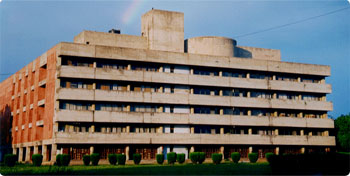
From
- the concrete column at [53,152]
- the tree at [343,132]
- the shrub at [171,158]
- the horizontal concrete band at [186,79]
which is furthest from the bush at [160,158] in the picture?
the tree at [343,132]

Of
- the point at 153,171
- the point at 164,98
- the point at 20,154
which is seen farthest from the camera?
the point at 20,154

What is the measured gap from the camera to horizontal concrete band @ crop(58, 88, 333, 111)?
64938 millimetres

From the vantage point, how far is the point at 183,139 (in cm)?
7050

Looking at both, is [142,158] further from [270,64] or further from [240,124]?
[270,64]

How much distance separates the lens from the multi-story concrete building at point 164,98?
65.5 meters

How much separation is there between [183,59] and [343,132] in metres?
39.0

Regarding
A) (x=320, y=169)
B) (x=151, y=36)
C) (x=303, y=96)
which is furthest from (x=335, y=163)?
(x=303, y=96)

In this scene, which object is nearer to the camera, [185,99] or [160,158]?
[160,158]

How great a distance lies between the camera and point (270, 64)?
261 feet

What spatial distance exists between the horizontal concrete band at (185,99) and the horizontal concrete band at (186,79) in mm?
2065

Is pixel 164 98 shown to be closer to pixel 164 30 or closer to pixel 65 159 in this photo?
pixel 164 30

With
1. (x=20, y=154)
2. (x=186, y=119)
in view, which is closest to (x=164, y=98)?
(x=186, y=119)

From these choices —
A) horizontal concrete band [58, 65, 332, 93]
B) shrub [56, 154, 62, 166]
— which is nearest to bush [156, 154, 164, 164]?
horizontal concrete band [58, 65, 332, 93]

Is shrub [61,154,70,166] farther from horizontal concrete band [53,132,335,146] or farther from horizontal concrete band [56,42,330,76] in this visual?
horizontal concrete band [56,42,330,76]
